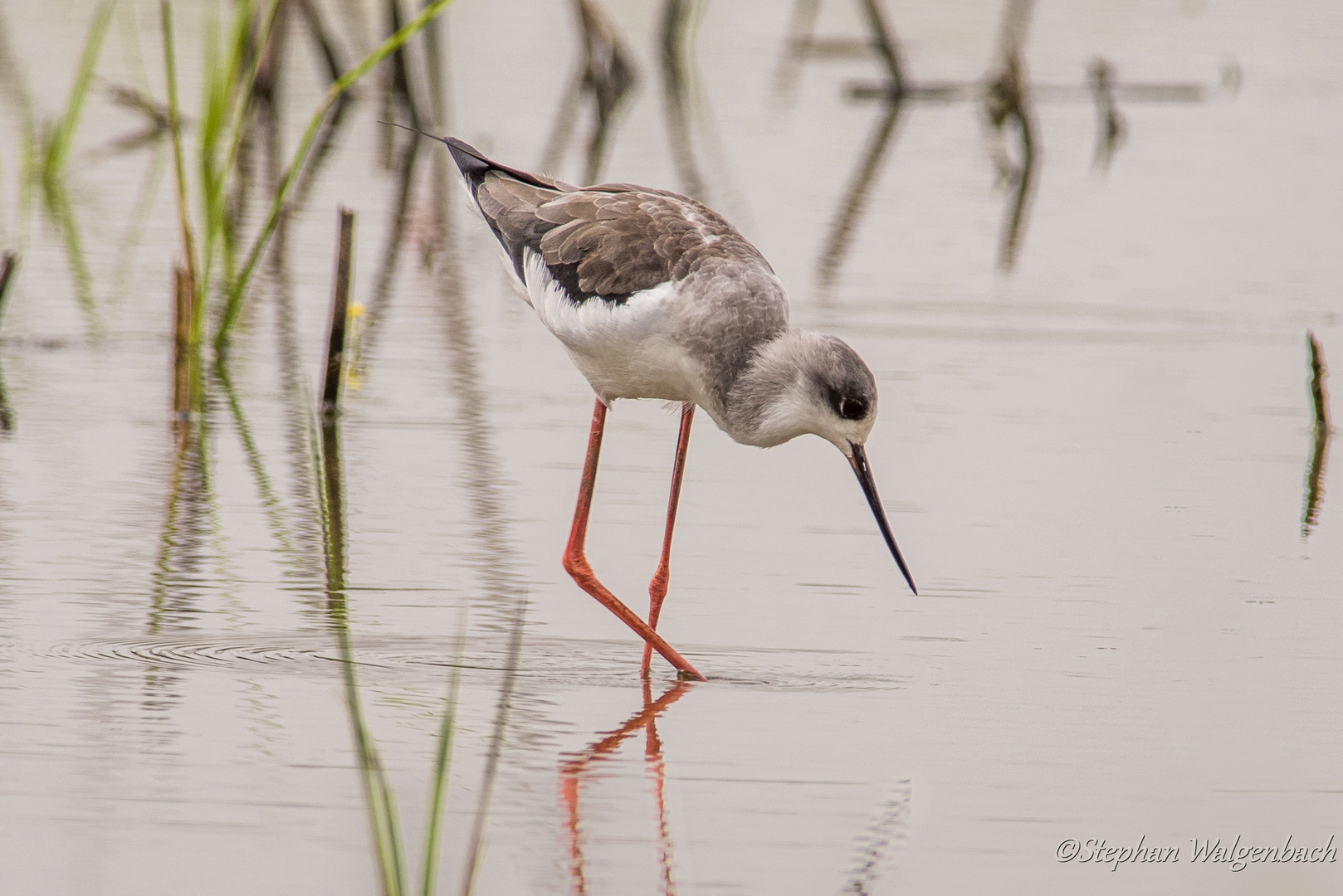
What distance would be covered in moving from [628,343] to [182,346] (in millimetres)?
2506

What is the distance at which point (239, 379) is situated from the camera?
26.1 feet

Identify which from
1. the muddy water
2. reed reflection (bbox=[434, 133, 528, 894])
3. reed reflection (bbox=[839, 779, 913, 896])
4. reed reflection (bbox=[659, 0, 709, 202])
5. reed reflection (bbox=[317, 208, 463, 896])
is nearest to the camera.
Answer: reed reflection (bbox=[317, 208, 463, 896])

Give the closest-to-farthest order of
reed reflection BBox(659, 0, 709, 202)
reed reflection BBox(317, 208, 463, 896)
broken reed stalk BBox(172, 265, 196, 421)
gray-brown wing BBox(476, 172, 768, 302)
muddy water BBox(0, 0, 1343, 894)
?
reed reflection BBox(317, 208, 463, 896), muddy water BBox(0, 0, 1343, 894), gray-brown wing BBox(476, 172, 768, 302), broken reed stalk BBox(172, 265, 196, 421), reed reflection BBox(659, 0, 709, 202)

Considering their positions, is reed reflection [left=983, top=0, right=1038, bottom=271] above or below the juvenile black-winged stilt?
below

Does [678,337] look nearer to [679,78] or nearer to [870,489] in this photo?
[870,489]

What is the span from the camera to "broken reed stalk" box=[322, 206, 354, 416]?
7.32 metres

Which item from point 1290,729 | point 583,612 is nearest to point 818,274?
point 583,612

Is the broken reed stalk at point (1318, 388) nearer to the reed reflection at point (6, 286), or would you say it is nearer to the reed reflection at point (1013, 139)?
the reed reflection at point (1013, 139)

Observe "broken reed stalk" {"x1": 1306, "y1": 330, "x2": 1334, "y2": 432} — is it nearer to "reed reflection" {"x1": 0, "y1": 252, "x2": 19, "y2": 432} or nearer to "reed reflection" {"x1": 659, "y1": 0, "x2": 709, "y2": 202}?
"reed reflection" {"x1": 0, "y1": 252, "x2": 19, "y2": 432}

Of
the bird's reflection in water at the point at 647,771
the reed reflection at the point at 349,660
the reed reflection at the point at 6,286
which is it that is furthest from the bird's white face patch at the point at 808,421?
the reed reflection at the point at 6,286

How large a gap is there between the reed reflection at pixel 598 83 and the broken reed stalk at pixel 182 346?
6.17 meters

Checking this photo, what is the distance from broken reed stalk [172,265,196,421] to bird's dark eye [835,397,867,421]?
3078 millimetres

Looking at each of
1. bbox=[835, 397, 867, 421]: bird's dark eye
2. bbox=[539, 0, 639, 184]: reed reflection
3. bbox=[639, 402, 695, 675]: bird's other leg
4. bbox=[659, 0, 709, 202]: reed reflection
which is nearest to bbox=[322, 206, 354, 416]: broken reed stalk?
bbox=[639, 402, 695, 675]: bird's other leg

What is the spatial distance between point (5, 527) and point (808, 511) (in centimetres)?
256
